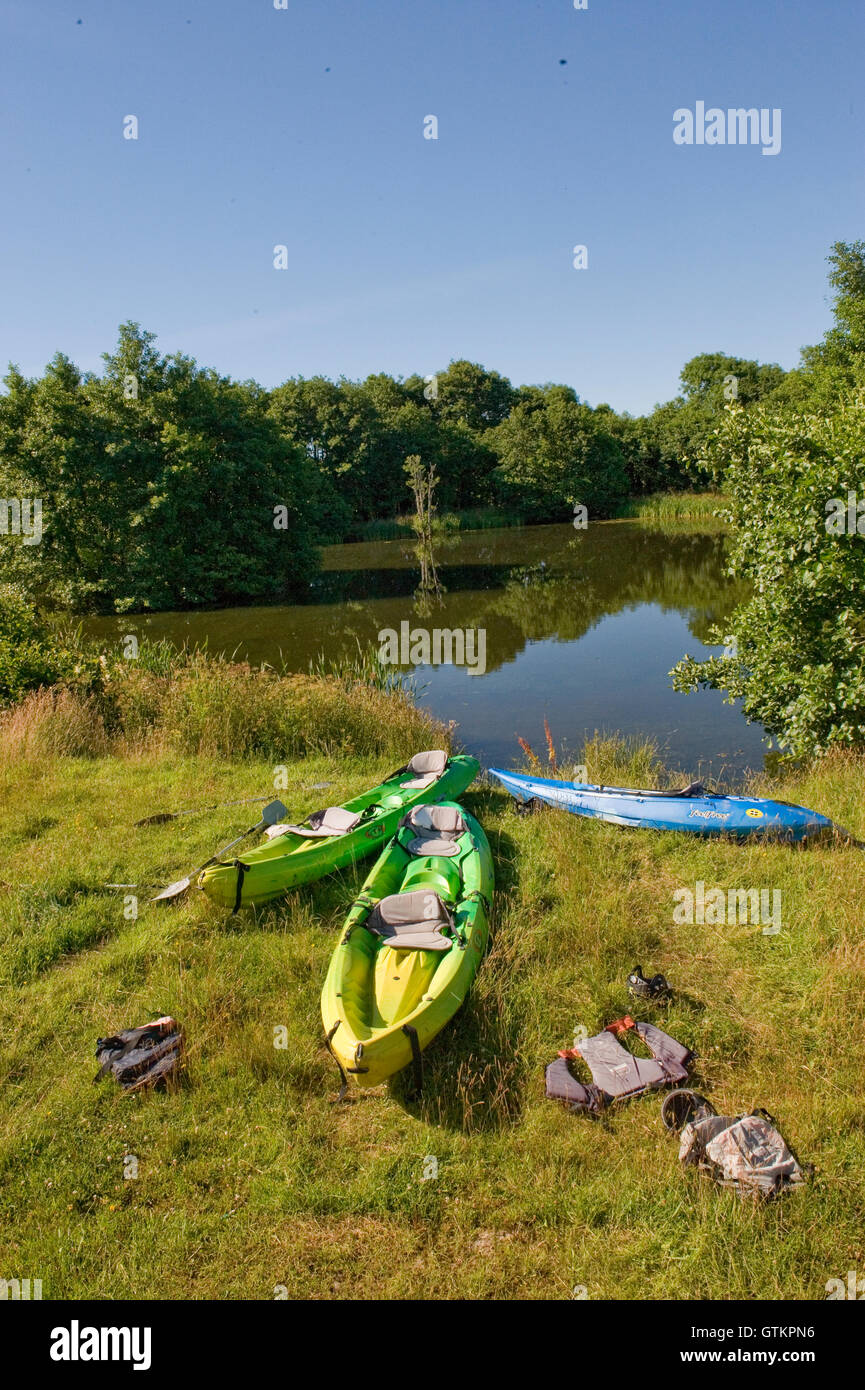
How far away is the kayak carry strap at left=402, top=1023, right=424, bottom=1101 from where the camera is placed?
3844mm

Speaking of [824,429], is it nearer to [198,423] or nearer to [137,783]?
[137,783]

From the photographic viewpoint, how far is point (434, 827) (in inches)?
258

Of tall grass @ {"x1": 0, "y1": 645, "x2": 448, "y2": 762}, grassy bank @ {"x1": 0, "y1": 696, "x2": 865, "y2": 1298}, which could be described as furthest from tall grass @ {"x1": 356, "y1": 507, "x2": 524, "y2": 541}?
grassy bank @ {"x1": 0, "y1": 696, "x2": 865, "y2": 1298}

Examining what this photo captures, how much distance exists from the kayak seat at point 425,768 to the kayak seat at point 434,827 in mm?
813

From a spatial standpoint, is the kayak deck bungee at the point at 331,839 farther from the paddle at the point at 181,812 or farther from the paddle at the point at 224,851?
the paddle at the point at 181,812

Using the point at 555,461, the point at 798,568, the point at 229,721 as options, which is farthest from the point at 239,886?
the point at 555,461

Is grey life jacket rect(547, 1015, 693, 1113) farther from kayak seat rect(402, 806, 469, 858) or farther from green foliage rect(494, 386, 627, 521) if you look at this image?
green foliage rect(494, 386, 627, 521)

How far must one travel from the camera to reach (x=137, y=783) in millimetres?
8336

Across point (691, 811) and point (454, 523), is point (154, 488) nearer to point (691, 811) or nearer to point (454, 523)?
point (691, 811)

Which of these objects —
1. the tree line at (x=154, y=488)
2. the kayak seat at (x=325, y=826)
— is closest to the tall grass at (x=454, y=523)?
the tree line at (x=154, y=488)

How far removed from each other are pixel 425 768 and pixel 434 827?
133cm
